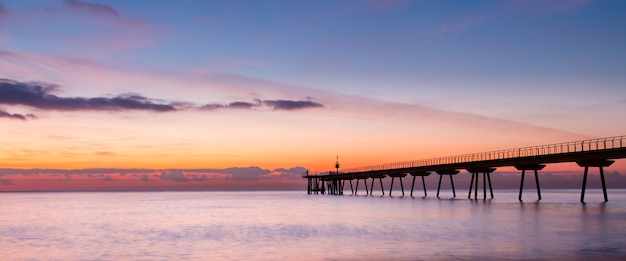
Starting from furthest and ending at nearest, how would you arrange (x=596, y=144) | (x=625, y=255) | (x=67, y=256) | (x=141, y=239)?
(x=596, y=144)
(x=141, y=239)
(x=67, y=256)
(x=625, y=255)

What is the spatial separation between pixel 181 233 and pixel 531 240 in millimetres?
19880

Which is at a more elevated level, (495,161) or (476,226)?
(495,161)

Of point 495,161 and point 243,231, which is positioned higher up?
point 495,161

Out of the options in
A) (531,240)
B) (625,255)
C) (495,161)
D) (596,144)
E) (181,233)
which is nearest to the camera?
(625,255)

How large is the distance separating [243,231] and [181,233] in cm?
373

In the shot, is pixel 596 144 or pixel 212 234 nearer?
pixel 212 234

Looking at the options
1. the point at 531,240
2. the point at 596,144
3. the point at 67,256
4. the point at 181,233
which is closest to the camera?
the point at 67,256

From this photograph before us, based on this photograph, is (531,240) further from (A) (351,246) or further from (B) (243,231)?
(B) (243,231)

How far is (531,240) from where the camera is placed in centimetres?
2873

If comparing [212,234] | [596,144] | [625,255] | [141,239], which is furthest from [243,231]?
[596,144]

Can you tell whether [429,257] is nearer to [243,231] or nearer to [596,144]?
[243,231]

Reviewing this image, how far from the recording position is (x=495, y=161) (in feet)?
227

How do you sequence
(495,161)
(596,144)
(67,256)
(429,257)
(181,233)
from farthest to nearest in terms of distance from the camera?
(495,161) < (596,144) < (181,233) < (67,256) < (429,257)

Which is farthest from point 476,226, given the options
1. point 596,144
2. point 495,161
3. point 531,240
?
point 495,161
